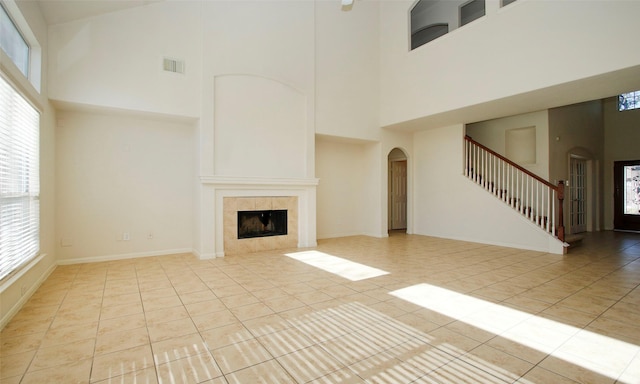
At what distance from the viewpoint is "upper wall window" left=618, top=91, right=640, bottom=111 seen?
891 centimetres

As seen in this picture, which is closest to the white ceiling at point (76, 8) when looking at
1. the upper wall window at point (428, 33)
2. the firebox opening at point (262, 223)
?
the firebox opening at point (262, 223)

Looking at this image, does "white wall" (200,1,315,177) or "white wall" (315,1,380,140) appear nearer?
"white wall" (200,1,315,177)

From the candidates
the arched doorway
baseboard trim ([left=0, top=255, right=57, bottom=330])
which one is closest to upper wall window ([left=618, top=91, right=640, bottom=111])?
the arched doorway

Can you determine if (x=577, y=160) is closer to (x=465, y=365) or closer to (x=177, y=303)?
(x=465, y=365)

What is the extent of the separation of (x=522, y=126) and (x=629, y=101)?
429cm

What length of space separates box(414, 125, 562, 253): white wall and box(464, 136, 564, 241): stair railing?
17cm

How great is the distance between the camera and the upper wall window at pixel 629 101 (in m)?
8.91

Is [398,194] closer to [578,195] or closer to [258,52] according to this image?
[578,195]

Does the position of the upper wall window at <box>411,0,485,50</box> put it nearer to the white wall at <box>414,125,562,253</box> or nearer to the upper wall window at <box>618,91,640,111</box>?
the white wall at <box>414,125,562,253</box>

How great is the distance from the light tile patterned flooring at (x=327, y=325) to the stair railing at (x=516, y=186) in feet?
5.20

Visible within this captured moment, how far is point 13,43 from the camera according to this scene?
10.8 feet

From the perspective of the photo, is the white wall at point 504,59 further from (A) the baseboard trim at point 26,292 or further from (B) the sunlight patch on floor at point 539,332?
(A) the baseboard trim at point 26,292

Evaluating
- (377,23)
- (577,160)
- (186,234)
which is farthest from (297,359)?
(577,160)

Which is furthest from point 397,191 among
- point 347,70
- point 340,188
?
point 347,70
